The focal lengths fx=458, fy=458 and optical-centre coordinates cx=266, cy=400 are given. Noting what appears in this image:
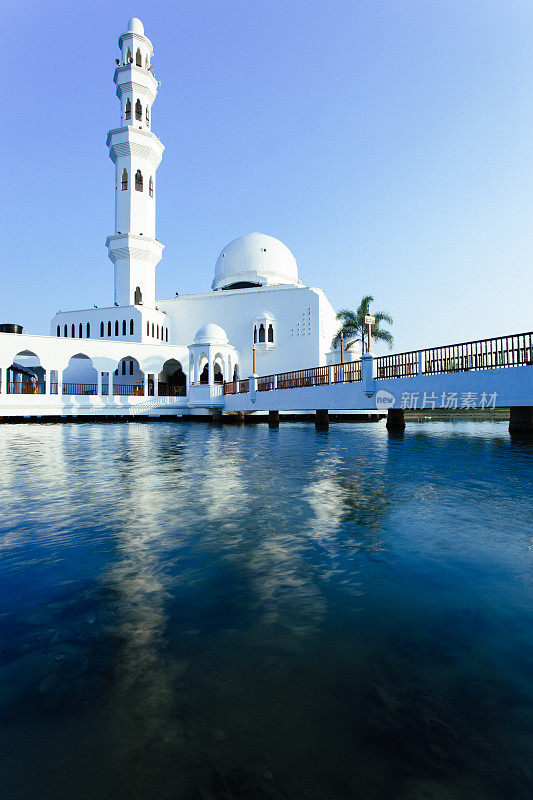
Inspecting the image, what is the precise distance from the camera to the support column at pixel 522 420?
60.8 feet

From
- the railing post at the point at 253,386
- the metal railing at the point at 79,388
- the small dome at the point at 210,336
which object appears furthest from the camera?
the metal railing at the point at 79,388

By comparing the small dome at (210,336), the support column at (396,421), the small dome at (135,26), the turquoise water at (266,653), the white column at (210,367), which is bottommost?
the turquoise water at (266,653)

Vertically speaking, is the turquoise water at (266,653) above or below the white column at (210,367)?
below

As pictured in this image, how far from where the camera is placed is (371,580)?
150 inches

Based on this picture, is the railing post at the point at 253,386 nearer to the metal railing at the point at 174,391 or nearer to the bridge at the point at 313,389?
the bridge at the point at 313,389

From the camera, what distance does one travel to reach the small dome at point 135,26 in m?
40.7

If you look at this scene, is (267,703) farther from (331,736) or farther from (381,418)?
(381,418)

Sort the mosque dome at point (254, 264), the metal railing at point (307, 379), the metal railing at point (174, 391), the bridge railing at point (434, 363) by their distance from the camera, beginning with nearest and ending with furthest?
the bridge railing at point (434, 363), the metal railing at point (307, 379), the metal railing at point (174, 391), the mosque dome at point (254, 264)

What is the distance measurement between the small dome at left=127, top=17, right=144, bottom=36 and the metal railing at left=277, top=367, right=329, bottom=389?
36.1 m

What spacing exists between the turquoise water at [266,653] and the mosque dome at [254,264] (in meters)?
45.3

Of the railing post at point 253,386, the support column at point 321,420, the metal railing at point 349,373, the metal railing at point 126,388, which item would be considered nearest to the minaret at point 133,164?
the metal railing at point 126,388

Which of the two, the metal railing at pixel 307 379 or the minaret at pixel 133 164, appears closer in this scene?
the metal railing at pixel 307 379

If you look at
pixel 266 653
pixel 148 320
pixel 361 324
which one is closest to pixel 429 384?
pixel 266 653

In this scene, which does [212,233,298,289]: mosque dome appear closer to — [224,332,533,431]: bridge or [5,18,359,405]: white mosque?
[5,18,359,405]: white mosque
